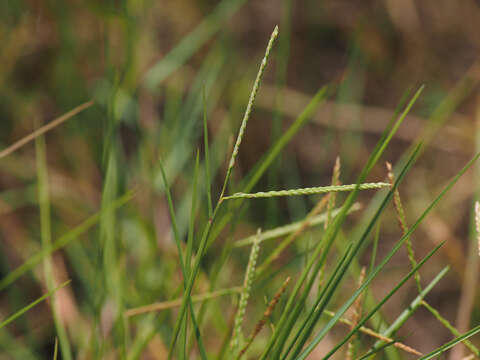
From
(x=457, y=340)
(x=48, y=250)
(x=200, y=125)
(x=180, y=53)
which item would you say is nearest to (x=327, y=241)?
(x=457, y=340)

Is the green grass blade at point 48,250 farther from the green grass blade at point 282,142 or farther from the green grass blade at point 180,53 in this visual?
the green grass blade at point 180,53

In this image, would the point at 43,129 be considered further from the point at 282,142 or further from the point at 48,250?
the point at 282,142

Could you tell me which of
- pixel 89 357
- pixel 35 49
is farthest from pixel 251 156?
pixel 89 357

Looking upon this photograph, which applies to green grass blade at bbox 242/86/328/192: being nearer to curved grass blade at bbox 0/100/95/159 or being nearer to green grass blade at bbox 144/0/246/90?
curved grass blade at bbox 0/100/95/159

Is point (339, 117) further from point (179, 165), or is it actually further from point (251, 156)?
point (179, 165)

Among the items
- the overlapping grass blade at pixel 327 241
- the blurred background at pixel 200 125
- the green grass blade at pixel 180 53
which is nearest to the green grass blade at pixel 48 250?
the blurred background at pixel 200 125

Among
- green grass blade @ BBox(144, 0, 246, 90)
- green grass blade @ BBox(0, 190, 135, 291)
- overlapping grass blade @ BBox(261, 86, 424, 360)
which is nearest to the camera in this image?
overlapping grass blade @ BBox(261, 86, 424, 360)

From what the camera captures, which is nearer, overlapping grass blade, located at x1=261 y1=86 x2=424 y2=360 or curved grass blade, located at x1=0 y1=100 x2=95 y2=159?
overlapping grass blade, located at x1=261 y1=86 x2=424 y2=360

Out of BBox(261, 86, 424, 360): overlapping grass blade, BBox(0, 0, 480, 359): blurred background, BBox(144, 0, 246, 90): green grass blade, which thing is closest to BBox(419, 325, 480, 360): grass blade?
BBox(261, 86, 424, 360): overlapping grass blade
